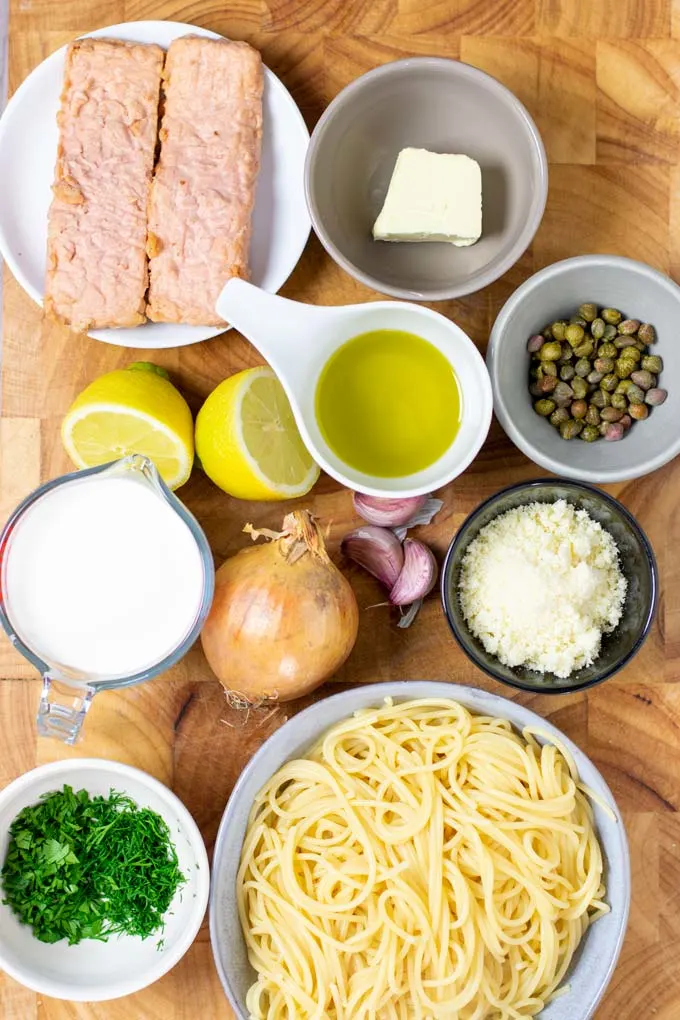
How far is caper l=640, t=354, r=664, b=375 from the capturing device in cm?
191

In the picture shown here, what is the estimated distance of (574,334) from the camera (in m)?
1.89

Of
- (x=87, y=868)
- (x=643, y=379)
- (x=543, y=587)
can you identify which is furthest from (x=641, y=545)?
(x=87, y=868)

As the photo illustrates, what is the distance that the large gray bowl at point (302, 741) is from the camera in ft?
5.76

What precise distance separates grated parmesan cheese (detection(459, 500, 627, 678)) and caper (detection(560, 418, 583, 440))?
14 centimetres

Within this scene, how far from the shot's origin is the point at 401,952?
68.4 inches

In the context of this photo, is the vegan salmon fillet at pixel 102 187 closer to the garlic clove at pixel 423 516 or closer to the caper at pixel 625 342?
the garlic clove at pixel 423 516

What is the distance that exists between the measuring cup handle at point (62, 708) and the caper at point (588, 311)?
117 centimetres

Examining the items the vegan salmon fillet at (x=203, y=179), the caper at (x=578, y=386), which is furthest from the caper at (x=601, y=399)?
the vegan salmon fillet at (x=203, y=179)

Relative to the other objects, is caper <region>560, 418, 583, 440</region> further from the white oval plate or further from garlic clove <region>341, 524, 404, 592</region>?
A: the white oval plate

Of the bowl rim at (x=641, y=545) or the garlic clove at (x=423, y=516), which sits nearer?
the bowl rim at (x=641, y=545)

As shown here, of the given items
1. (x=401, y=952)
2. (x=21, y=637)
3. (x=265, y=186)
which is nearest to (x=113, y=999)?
(x=401, y=952)

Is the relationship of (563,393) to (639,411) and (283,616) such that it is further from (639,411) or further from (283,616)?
(283,616)

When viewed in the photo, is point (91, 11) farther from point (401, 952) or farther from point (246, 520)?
point (401, 952)

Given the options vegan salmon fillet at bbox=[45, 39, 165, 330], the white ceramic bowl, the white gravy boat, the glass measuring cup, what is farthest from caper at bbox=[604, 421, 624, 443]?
the white ceramic bowl
